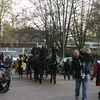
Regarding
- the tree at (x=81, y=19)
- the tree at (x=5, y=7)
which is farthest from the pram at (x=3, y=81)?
the tree at (x=5, y=7)

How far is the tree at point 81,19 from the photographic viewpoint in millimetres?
36406

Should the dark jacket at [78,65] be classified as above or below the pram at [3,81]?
above

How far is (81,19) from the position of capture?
36.6 m

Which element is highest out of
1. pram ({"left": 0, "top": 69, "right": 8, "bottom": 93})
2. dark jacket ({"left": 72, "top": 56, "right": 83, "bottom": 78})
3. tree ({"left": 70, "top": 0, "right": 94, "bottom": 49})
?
tree ({"left": 70, "top": 0, "right": 94, "bottom": 49})

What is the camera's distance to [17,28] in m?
42.6

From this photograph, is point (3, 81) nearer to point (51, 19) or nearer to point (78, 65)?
point (78, 65)

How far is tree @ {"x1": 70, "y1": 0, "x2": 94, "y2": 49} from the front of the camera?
119ft

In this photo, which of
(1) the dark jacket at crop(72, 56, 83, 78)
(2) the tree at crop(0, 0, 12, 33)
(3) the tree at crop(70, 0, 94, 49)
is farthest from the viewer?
(2) the tree at crop(0, 0, 12, 33)

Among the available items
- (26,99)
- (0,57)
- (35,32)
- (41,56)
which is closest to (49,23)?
(35,32)

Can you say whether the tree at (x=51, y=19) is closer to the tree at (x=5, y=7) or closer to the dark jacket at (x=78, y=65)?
the tree at (x=5, y=7)

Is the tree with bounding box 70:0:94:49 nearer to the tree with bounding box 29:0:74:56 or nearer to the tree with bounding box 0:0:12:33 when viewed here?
the tree with bounding box 29:0:74:56

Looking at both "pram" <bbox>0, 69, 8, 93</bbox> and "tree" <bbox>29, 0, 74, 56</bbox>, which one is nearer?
"pram" <bbox>0, 69, 8, 93</bbox>

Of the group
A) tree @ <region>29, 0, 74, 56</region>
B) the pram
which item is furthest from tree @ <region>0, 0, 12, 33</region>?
the pram

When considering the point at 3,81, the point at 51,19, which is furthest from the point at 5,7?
the point at 3,81
